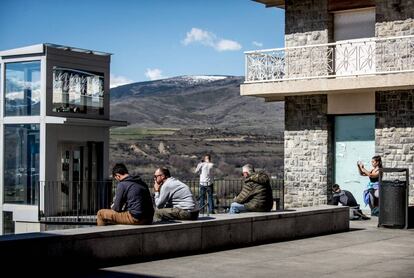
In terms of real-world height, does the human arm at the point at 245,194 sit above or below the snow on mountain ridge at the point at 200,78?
below

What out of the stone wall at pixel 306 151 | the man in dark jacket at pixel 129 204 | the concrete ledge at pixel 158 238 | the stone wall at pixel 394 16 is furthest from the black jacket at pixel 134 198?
the stone wall at pixel 306 151

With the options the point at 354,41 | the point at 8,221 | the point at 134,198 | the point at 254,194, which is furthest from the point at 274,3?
the point at 134,198

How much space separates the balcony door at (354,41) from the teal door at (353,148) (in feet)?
5.32

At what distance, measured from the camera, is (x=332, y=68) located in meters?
28.3

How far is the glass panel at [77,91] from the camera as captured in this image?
29234mm

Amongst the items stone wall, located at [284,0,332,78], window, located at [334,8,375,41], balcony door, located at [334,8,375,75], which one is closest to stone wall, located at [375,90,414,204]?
balcony door, located at [334,8,375,75]

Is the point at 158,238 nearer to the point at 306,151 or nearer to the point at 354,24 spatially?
the point at 306,151

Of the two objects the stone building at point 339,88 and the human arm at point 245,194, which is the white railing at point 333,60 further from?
the human arm at point 245,194

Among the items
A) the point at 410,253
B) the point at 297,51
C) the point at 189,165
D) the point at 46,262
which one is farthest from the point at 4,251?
the point at 189,165

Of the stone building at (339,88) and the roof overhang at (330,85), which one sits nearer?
the roof overhang at (330,85)

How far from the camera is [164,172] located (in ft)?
47.4

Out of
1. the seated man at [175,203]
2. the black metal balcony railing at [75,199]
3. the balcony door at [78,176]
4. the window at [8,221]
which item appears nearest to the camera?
the seated man at [175,203]

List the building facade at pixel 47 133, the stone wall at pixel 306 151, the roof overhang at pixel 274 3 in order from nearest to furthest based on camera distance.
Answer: the stone wall at pixel 306 151, the building facade at pixel 47 133, the roof overhang at pixel 274 3

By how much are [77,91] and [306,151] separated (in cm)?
821
